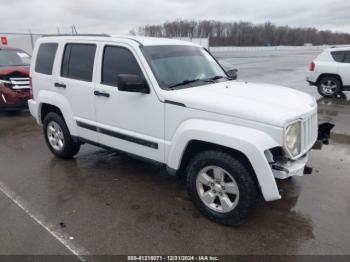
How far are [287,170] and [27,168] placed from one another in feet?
13.2

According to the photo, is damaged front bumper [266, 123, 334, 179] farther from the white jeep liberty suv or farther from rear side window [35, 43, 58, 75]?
rear side window [35, 43, 58, 75]

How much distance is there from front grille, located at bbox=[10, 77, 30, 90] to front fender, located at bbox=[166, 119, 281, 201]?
6907 millimetres

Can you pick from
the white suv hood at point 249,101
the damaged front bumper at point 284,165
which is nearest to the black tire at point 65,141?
the white suv hood at point 249,101

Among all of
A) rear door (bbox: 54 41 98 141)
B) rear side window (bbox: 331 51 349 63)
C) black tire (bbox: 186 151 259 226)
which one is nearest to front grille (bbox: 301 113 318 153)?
black tire (bbox: 186 151 259 226)

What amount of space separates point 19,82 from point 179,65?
20.7 ft

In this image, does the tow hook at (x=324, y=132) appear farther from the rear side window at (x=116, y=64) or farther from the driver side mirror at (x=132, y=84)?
the rear side window at (x=116, y=64)

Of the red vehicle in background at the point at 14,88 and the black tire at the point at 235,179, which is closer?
the black tire at the point at 235,179

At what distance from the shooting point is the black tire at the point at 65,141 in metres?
5.26

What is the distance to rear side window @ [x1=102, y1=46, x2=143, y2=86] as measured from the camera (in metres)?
4.11

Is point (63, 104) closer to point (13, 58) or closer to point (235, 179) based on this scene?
point (235, 179)

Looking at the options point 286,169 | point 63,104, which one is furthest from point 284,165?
point 63,104

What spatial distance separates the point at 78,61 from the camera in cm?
481

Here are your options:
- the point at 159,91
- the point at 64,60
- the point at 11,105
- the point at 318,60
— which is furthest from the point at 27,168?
the point at 318,60

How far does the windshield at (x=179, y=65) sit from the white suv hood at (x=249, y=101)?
269 millimetres
